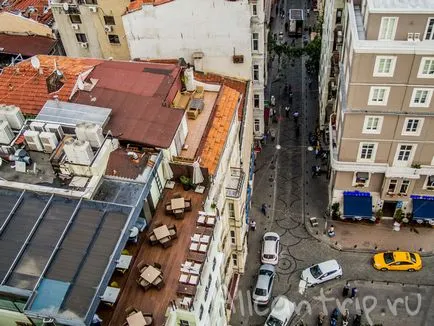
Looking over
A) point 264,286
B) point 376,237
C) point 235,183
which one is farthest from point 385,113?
point 264,286

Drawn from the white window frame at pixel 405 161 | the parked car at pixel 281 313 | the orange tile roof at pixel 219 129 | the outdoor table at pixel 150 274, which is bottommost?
the parked car at pixel 281 313

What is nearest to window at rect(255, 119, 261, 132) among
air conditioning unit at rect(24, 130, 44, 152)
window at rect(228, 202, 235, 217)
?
window at rect(228, 202, 235, 217)

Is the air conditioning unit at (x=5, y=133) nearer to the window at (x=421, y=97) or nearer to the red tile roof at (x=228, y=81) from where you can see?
the red tile roof at (x=228, y=81)

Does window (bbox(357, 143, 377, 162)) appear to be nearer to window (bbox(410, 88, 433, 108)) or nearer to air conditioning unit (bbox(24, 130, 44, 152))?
window (bbox(410, 88, 433, 108))

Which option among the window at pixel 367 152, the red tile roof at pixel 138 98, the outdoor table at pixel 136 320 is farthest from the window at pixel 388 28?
the outdoor table at pixel 136 320

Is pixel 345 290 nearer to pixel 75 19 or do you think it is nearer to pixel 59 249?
pixel 59 249

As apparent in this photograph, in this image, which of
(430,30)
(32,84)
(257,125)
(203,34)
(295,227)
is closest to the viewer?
(430,30)
